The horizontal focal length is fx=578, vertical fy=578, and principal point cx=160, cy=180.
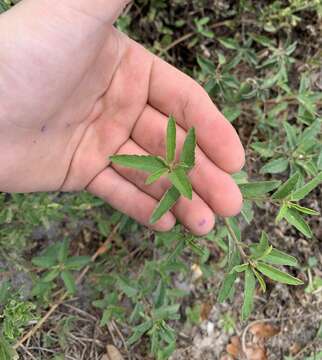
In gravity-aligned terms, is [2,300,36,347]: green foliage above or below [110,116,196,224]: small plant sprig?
below

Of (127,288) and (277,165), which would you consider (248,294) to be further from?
(277,165)

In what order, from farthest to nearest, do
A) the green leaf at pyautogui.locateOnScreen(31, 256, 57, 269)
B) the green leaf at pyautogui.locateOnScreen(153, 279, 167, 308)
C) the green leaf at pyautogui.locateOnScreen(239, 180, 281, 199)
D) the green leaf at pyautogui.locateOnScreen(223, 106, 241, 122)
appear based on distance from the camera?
1. the green leaf at pyautogui.locateOnScreen(223, 106, 241, 122)
2. the green leaf at pyautogui.locateOnScreen(153, 279, 167, 308)
3. the green leaf at pyautogui.locateOnScreen(31, 256, 57, 269)
4. the green leaf at pyautogui.locateOnScreen(239, 180, 281, 199)

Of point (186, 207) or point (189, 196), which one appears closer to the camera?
point (189, 196)

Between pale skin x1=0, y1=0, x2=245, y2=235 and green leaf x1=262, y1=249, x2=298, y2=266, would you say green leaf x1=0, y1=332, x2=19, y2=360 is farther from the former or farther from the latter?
green leaf x1=262, y1=249, x2=298, y2=266

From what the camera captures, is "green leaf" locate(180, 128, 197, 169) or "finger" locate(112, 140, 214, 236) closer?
"green leaf" locate(180, 128, 197, 169)

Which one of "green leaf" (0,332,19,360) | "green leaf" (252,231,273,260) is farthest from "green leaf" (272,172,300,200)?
"green leaf" (0,332,19,360)

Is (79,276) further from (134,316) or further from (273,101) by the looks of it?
(273,101)

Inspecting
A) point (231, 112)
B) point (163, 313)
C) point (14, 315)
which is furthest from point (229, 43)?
point (14, 315)

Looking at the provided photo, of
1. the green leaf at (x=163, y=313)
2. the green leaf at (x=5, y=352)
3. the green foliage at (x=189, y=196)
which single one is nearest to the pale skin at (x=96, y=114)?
the green foliage at (x=189, y=196)
